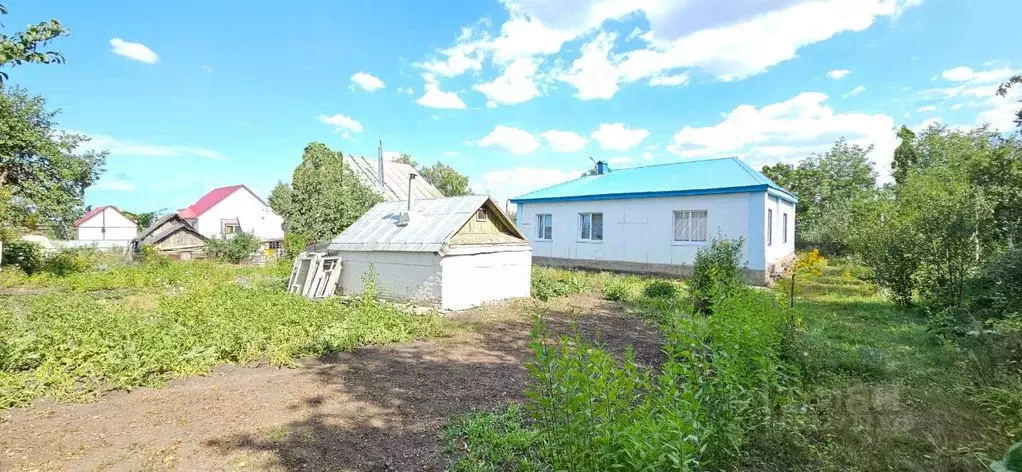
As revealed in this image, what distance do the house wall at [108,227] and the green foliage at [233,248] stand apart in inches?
1202

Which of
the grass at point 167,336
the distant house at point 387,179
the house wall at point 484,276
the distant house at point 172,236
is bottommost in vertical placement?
the grass at point 167,336

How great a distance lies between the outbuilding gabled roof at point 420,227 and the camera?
10.5 metres

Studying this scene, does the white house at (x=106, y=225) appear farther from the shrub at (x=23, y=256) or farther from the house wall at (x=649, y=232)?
the house wall at (x=649, y=232)

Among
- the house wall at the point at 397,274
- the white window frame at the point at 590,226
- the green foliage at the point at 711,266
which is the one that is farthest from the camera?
the white window frame at the point at 590,226

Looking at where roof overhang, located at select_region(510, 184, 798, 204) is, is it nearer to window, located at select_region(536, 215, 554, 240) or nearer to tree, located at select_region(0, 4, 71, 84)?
window, located at select_region(536, 215, 554, 240)

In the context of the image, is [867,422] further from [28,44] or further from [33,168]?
[33,168]

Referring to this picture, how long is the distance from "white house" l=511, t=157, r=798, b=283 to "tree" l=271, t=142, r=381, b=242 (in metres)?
7.92

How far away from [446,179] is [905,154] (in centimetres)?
3470

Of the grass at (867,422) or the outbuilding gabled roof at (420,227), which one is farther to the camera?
the outbuilding gabled roof at (420,227)

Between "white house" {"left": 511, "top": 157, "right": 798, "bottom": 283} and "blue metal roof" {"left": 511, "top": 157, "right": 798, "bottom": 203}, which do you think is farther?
"blue metal roof" {"left": 511, "top": 157, "right": 798, "bottom": 203}

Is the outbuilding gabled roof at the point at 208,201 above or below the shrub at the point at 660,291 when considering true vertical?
above

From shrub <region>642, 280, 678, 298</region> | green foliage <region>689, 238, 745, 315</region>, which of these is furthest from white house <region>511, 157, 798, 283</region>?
green foliage <region>689, 238, 745, 315</region>

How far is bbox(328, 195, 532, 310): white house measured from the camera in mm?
10242

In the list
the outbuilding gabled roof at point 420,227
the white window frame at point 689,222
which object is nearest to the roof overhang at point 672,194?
the white window frame at point 689,222
